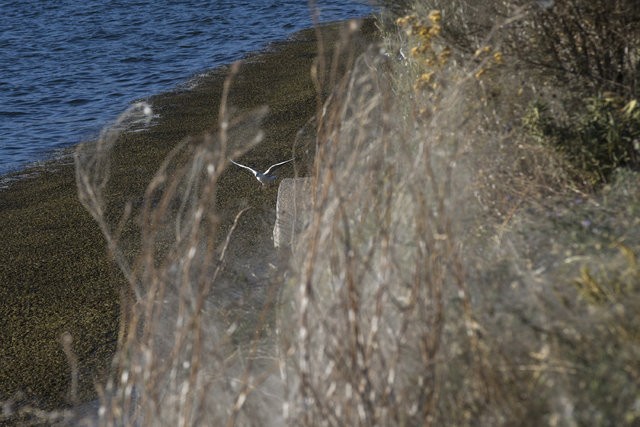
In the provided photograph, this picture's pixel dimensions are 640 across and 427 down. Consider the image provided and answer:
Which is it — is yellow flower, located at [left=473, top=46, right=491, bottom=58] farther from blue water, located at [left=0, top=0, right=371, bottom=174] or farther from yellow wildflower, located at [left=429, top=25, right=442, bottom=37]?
blue water, located at [left=0, top=0, right=371, bottom=174]

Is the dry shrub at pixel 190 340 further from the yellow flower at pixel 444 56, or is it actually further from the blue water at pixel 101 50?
the blue water at pixel 101 50

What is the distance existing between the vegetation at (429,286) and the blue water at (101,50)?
23.3 ft

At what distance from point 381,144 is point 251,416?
88cm

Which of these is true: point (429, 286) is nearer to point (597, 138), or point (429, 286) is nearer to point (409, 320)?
point (409, 320)

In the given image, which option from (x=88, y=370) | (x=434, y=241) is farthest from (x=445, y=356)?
(x=88, y=370)

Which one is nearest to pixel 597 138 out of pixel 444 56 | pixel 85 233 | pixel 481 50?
pixel 444 56

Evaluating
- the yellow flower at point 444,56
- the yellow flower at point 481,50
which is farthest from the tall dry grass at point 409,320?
the yellow flower at point 444,56

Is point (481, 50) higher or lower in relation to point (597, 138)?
higher

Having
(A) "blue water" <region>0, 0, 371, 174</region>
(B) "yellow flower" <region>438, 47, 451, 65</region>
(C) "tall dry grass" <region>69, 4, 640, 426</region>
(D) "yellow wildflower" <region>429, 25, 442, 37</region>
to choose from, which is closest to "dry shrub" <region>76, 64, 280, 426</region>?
(C) "tall dry grass" <region>69, 4, 640, 426</region>

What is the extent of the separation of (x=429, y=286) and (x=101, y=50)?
42.7 ft

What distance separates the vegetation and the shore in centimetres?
162

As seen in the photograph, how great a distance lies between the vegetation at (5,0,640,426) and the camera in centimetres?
243

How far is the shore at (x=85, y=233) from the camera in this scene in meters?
5.35

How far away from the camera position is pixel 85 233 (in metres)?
7.38
